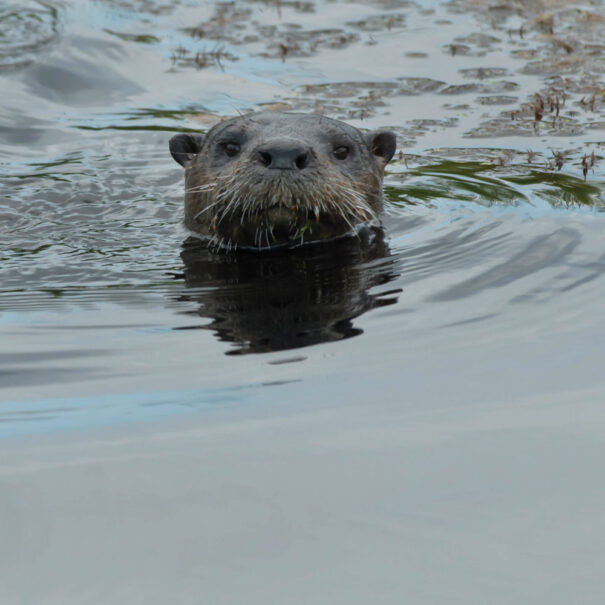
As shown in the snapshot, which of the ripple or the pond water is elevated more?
the ripple

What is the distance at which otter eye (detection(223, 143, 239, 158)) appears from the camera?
7445 mm

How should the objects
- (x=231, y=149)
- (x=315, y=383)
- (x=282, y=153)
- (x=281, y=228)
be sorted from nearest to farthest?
(x=315, y=383), (x=282, y=153), (x=281, y=228), (x=231, y=149)

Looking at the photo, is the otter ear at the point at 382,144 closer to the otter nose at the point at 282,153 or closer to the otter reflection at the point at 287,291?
the otter reflection at the point at 287,291

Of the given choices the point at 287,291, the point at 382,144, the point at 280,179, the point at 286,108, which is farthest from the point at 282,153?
the point at 286,108

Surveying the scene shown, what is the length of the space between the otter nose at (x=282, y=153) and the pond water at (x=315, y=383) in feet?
1.98

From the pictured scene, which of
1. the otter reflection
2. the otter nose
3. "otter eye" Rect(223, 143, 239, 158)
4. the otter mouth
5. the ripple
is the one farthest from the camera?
the ripple

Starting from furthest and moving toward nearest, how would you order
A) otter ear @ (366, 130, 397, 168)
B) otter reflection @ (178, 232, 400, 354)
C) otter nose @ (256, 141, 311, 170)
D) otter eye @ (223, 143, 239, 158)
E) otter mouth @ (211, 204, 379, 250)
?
otter ear @ (366, 130, 397, 168) → otter eye @ (223, 143, 239, 158) → otter mouth @ (211, 204, 379, 250) → otter nose @ (256, 141, 311, 170) → otter reflection @ (178, 232, 400, 354)

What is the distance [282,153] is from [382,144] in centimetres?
193

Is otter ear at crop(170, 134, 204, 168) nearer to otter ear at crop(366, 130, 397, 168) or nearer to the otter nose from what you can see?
otter ear at crop(366, 130, 397, 168)

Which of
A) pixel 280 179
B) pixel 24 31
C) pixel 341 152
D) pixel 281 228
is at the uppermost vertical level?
pixel 24 31

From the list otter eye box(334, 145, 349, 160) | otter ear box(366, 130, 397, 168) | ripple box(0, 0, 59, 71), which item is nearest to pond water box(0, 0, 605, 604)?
otter ear box(366, 130, 397, 168)

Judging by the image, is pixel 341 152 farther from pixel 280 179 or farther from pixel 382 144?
pixel 280 179

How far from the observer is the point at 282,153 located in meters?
6.43

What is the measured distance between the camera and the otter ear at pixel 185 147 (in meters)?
8.19
